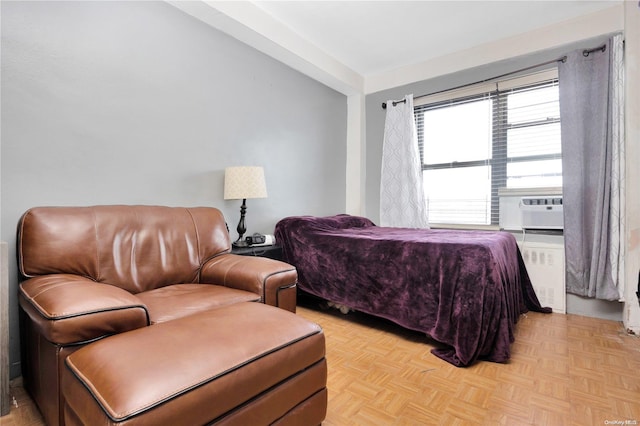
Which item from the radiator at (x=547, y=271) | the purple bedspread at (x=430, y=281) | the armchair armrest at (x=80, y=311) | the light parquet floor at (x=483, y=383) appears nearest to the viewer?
the armchair armrest at (x=80, y=311)

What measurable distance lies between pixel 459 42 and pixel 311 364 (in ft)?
11.2

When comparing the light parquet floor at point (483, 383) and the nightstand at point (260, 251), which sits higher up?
the nightstand at point (260, 251)

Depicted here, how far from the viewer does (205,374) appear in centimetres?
88

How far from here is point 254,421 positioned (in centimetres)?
100

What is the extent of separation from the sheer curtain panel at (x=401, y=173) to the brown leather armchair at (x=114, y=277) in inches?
88.3

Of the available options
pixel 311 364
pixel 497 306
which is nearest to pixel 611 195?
pixel 497 306

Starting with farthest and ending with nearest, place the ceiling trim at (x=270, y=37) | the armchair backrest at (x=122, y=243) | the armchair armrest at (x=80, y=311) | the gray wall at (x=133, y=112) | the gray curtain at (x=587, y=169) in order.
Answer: the gray curtain at (x=587, y=169)
the ceiling trim at (x=270, y=37)
the gray wall at (x=133, y=112)
the armchair backrest at (x=122, y=243)
the armchair armrest at (x=80, y=311)

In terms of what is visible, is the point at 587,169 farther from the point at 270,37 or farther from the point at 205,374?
the point at 205,374

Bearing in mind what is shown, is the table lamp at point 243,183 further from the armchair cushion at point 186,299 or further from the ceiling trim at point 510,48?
the ceiling trim at point 510,48

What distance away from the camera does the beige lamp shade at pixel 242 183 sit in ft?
8.20

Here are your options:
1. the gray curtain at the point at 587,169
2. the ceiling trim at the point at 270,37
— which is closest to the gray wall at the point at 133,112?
the ceiling trim at the point at 270,37

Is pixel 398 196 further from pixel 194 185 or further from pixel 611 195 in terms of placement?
pixel 194 185

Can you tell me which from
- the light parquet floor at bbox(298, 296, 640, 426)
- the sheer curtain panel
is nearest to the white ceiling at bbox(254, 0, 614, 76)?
the sheer curtain panel

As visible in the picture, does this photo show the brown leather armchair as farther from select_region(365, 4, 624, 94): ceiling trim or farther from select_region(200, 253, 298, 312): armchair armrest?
select_region(365, 4, 624, 94): ceiling trim
